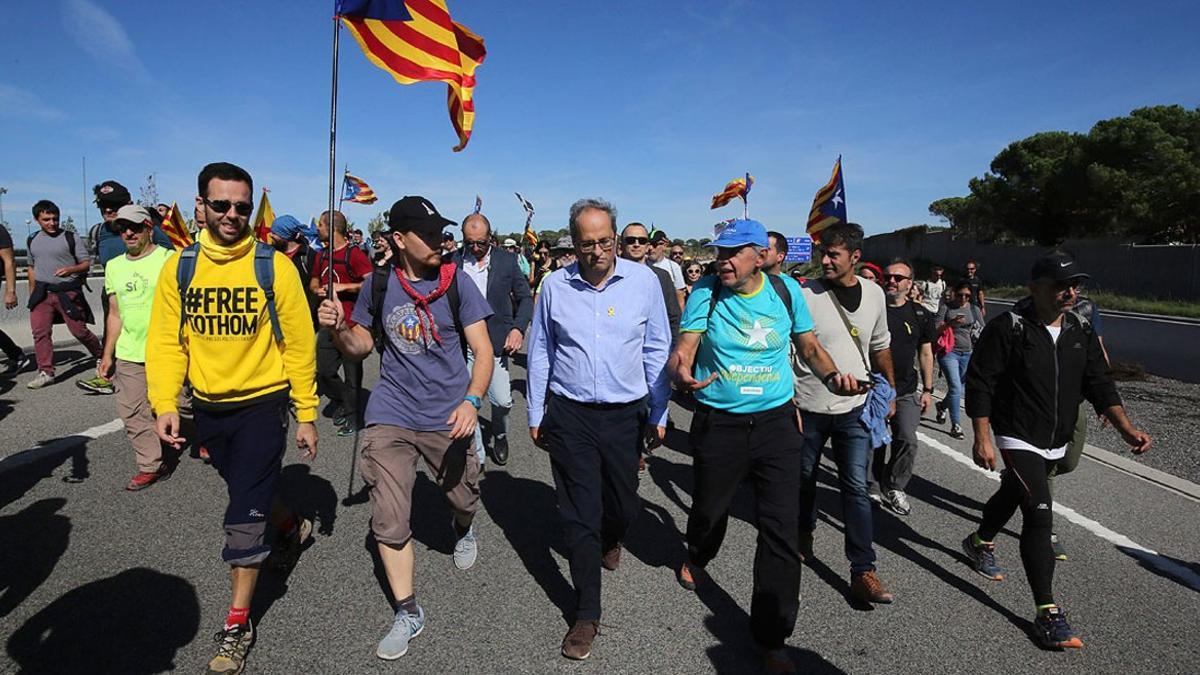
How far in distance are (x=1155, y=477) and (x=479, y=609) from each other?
6061mm

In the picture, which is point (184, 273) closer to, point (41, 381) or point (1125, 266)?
point (41, 381)

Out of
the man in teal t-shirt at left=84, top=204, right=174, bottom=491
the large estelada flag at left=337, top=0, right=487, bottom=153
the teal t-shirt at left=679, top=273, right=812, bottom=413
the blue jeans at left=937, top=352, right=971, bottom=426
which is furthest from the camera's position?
the blue jeans at left=937, top=352, right=971, bottom=426

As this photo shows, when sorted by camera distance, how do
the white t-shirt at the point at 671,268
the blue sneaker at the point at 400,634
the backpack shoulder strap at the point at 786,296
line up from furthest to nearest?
the white t-shirt at the point at 671,268 < the backpack shoulder strap at the point at 786,296 < the blue sneaker at the point at 400,634

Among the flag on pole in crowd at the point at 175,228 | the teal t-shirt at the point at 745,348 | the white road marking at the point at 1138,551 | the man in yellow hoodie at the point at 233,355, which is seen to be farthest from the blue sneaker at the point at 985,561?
the flag on pole in crowd at the point at 175,228

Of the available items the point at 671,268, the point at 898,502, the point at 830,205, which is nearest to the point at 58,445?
the point at 671,268

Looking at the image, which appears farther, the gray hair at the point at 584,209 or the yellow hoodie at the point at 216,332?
the gray hair at the point at 584,209

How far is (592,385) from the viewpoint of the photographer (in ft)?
→ 10.7

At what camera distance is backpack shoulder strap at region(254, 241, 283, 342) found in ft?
9.73

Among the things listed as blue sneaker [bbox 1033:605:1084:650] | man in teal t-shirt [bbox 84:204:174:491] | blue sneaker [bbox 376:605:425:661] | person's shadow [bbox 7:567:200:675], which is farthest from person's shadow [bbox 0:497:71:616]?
blue sneaker [bbox 1033:605:1084:650]

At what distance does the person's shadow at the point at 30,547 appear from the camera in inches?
132

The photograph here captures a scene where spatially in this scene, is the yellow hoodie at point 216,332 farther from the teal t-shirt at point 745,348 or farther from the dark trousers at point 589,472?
the teal t-shirt at point 745,348

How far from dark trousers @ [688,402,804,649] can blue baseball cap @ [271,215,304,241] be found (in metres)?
5.07

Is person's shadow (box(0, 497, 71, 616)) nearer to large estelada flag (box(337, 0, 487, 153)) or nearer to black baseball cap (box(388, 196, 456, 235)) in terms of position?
black baseball cap (box(388, 196, 456, 235))

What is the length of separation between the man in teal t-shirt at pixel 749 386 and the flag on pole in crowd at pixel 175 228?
280 inches
